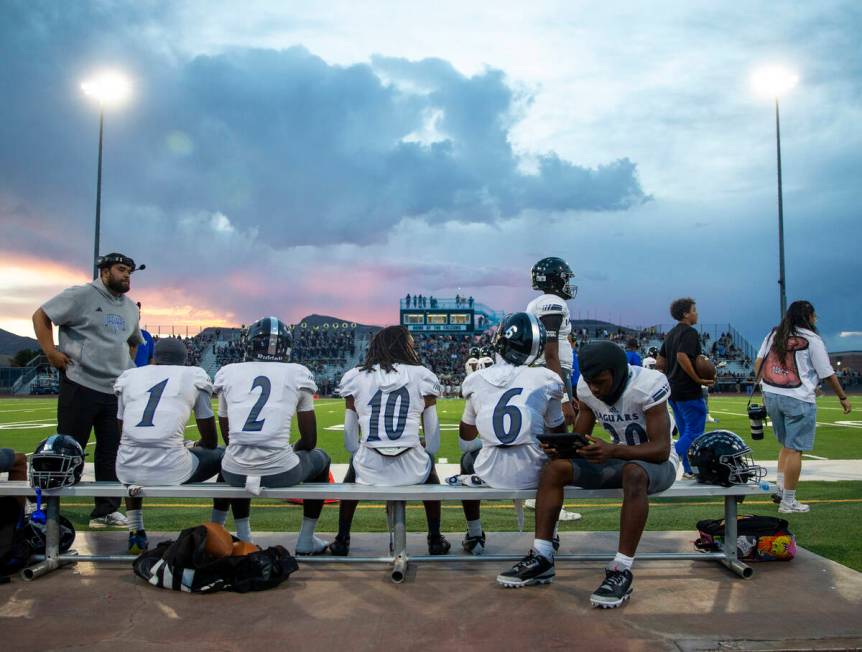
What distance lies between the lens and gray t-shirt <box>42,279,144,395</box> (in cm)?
570

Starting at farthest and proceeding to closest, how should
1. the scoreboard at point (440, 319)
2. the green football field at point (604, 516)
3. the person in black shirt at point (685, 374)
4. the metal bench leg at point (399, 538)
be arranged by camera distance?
the scoreboard at point (440, 319)
the person in black shirt at point (685, 374)
the green football field at point (604, 516)
the metal bench leg at point (399, 538)

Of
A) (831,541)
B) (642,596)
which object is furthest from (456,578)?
(831,541)

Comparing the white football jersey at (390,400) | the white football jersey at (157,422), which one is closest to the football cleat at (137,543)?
the white football jersey at (157,422)

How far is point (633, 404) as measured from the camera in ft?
13.7

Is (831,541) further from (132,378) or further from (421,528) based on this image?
(132,378)

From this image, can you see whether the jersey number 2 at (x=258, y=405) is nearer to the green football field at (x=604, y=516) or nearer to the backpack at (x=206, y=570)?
the backpack at (x=206, y=570)

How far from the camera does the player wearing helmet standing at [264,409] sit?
4359 mm

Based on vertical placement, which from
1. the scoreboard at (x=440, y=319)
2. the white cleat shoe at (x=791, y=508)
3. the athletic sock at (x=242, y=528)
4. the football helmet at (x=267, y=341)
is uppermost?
the scoreboard at (x=440, y=319)

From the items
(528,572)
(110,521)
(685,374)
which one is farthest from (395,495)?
(685,374)

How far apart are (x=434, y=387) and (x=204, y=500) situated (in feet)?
12.9

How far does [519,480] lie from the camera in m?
4.31

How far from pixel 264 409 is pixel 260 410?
0.08 ft

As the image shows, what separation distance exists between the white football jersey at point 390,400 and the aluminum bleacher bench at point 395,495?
0.32 meters

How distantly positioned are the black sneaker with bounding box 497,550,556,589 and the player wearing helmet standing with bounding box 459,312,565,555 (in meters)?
0.43
